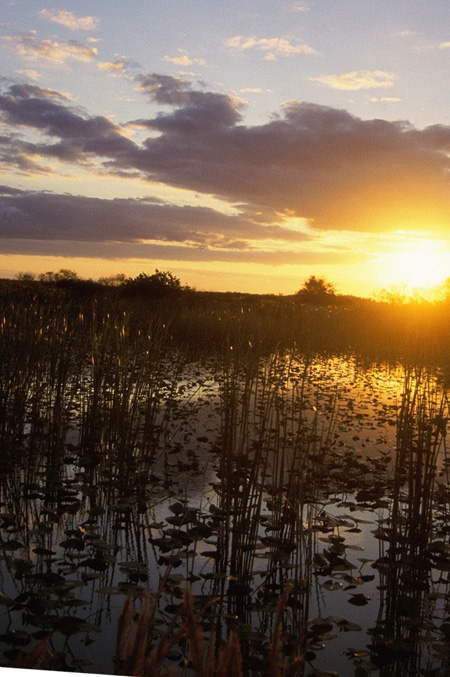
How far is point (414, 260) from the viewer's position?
2562 millimetres

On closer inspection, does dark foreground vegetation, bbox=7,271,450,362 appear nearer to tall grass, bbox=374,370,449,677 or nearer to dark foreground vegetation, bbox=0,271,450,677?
dark foreground vegetation, bbox=0,271,450,677

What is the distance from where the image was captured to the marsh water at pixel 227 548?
1860mm

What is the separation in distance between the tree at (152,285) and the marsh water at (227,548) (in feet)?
30.1

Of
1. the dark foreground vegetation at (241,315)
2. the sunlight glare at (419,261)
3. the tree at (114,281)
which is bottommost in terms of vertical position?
the dark foreground vegetation at (241,315)

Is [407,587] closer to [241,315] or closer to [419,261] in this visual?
[419,261]

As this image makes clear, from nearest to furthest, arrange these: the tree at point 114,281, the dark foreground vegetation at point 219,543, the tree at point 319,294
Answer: the dark foreground vegetation at point 219,543 < the tree at point 114,281 < the tree at point 319,294

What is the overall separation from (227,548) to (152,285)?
1091 cm

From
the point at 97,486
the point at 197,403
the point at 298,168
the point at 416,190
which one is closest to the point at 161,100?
the point at 298,168

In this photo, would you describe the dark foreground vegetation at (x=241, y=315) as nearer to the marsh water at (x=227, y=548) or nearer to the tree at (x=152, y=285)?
the tree at (x=152, y=285)

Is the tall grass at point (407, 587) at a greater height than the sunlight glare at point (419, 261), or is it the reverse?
the sunlight glare at point (419, 261)

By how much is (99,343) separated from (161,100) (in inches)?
64.4

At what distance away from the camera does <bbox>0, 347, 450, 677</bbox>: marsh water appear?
186 cm

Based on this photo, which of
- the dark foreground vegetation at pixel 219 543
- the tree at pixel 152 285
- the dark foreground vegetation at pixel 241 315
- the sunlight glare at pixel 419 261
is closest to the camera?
the dark foreground vegetation at pixel 219 543

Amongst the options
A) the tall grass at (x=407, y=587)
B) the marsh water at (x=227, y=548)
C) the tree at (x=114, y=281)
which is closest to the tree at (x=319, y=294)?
the tree at (x=114, y=281)
